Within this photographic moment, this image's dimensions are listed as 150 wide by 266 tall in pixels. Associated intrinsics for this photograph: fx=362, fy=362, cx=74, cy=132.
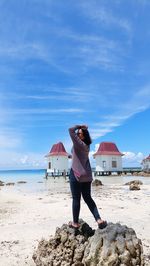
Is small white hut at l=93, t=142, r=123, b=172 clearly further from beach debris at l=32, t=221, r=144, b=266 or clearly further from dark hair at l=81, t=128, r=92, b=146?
beach debris at l=32, t=221, r=144, b=266

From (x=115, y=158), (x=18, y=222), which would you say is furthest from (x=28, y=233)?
(x=115, y=158)

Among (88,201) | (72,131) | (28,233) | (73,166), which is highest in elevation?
(72,131)

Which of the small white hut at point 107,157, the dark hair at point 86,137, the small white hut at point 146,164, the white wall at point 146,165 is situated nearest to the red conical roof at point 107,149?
the small white hut at point 107,157

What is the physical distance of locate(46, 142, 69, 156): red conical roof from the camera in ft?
190

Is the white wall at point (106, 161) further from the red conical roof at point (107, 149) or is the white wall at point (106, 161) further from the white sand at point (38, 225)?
the white sand at point (38, 225)

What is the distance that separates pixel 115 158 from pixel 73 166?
176 ft

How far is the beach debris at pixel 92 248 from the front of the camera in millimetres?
5219

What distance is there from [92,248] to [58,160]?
176 ft

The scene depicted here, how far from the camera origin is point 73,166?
6293 mm

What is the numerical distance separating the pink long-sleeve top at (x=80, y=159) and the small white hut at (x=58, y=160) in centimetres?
5164

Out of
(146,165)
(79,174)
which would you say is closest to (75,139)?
(79,174)

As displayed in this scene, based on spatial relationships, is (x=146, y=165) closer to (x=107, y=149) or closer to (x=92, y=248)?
(x=107, y=149)

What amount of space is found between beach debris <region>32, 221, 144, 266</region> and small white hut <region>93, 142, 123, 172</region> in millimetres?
51311

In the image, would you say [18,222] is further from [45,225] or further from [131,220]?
[131,220]
